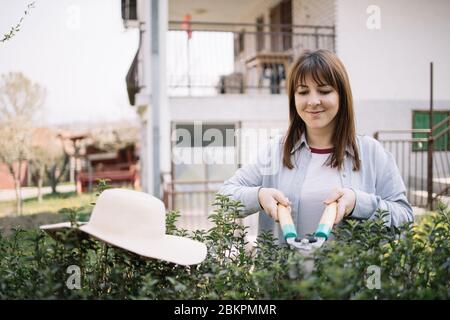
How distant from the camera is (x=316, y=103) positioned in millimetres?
1823

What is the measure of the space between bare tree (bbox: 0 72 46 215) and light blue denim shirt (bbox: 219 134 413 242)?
27.0ft

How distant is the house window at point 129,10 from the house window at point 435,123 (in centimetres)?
511

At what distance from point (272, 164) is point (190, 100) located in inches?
277

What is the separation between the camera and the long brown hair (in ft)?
5.93

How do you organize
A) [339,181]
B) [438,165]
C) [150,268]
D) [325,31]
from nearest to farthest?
[150,268], [339,181], [438,165], [325,31]

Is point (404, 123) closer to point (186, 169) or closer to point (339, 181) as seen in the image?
point (186, 169)

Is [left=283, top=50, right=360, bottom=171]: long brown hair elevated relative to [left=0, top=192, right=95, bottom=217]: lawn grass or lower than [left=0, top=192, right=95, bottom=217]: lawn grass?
elevated

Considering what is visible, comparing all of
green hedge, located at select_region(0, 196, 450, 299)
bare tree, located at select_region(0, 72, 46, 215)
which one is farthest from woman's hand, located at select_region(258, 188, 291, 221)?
bare tree, located at select_region(0, 72, 46, 215)

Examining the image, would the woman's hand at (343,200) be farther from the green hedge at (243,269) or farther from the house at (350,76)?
the house at (350,76)

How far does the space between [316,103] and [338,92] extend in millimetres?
92

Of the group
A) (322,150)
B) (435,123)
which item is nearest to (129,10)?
(435,123)

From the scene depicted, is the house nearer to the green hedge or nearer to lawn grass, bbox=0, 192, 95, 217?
lawn grass, bbox=0, 192, 95, 217

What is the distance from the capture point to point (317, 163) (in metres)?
1.96
